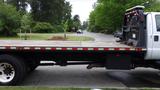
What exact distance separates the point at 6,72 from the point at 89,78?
8.76 ft

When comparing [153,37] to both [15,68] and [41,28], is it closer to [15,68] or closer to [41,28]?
[15,68]

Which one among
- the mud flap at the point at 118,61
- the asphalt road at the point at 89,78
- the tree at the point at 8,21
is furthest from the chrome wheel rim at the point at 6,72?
the tree at the point at 8,21

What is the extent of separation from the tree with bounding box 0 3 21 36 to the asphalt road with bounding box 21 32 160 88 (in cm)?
3571

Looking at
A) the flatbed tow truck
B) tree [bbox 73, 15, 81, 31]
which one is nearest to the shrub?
tree [bbox 73, 15, 81, 31]

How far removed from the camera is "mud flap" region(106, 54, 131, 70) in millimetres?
10094

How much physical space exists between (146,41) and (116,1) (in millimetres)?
41681

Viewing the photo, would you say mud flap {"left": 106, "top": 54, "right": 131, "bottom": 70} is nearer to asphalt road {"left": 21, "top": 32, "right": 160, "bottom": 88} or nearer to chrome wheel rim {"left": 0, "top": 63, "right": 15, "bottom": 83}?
asphalt road {"left": 21, "top": 32, "right": 160, "bottom": 88}

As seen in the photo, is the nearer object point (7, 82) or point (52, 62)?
point (7, 82)

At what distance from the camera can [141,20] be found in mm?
10008

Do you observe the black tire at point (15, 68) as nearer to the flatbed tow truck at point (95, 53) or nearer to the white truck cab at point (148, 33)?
the flatbed tow truck at point (95, 53)

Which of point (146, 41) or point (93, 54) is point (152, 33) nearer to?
point (146, 41)

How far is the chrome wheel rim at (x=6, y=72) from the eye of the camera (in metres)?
9.59

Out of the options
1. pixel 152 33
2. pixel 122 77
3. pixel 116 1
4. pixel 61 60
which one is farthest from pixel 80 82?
pixel 116 1

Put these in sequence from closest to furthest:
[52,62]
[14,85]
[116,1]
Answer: [14,85], [52,62], [116,1]
